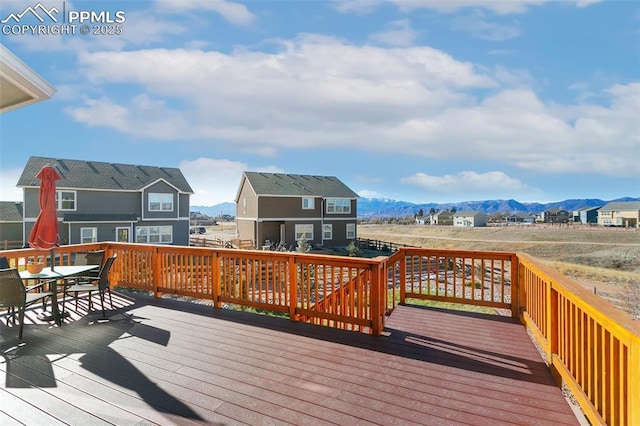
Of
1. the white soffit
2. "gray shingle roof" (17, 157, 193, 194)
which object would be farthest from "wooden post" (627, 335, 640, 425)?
"gray shingle roof" (17, 157, 193, 194)

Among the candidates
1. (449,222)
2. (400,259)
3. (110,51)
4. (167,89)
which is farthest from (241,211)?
(449,222)

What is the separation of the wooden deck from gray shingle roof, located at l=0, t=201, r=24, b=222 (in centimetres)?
2371

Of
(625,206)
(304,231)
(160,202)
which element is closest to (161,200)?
(160,202)

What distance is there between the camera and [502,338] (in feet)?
13.3

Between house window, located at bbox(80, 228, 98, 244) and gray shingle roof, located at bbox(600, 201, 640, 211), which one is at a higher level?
gray shingle roof, located at bbox(600, 201, 640, 211)

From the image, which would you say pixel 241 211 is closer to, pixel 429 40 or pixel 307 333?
pixel 429 40

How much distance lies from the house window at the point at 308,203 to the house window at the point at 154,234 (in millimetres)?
9517

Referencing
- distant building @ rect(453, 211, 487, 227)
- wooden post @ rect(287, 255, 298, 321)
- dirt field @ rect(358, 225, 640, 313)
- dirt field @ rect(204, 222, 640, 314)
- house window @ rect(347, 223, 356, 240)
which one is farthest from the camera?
distant building @ rect(453, 211, 487, 227)

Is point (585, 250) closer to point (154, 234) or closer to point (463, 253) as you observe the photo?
point (463, 253)

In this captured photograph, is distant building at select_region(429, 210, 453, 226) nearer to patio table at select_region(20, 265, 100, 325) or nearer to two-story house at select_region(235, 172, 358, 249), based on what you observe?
two-story house at select_region(235, 172, 358, 249)

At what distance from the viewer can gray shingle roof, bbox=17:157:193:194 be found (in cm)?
1755

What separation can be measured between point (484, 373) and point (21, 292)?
541 cm

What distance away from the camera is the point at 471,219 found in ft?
A: 218

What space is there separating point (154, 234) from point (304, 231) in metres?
10.3
